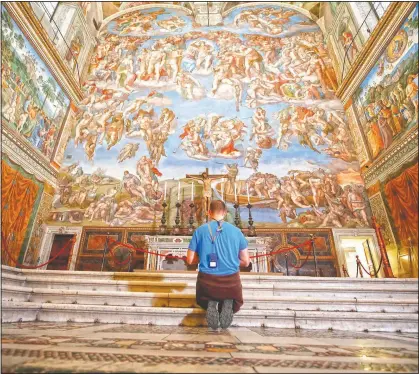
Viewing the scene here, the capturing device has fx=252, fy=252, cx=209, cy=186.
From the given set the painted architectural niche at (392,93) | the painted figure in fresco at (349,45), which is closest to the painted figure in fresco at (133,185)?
the painted architectural niche at (392,93)

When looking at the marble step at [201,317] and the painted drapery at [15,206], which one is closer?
the marble step at [201,317]

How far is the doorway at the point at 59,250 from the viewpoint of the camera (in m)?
8.61

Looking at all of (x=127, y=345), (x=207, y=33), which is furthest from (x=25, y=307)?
(x=207, y=33)

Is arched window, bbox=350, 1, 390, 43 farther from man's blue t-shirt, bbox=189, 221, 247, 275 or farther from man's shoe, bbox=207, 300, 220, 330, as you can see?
man's shoe, bbox=207, 300, 220, 330

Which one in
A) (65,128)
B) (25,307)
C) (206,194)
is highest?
(65,128)

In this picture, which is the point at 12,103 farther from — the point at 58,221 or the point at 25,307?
the point at 25,307

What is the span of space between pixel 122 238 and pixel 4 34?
22.4 ft

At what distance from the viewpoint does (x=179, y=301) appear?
3686 millimetres

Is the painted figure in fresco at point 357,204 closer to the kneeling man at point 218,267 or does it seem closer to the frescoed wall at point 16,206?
the kneeling man at point 218,267

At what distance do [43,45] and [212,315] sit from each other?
1008cm

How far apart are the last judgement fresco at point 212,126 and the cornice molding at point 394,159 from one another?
71cm

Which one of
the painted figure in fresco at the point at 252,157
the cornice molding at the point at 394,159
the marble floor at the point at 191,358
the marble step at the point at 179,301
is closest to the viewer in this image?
the marble floor at the point at 191,358

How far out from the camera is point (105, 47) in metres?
12.8

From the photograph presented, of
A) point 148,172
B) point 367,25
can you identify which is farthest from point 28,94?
point 367,25
